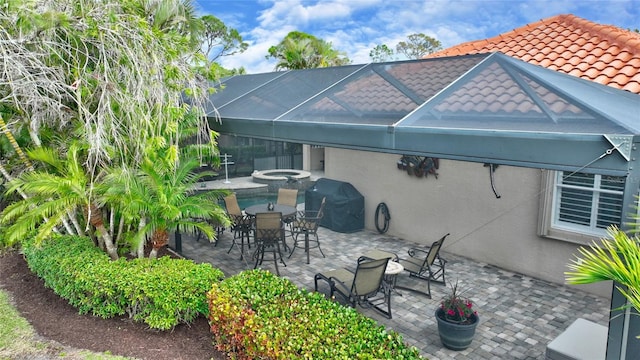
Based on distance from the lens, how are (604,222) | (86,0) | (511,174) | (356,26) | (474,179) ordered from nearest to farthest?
1. (86,0)
2. (604,222)
3. (511,174)
4. (474,179)
5. (356,26)

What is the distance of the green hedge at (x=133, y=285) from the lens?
21.0 ft

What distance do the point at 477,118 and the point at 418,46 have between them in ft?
162

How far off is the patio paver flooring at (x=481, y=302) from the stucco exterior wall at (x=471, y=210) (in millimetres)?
356

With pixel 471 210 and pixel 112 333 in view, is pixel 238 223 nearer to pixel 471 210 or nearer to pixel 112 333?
pixel 112 333

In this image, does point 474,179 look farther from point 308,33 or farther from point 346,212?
point 308,33

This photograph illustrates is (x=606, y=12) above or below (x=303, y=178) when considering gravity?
above

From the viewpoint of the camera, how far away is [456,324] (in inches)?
250

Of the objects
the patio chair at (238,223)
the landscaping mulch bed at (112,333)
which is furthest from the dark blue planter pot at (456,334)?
the patio chair at (238,223)

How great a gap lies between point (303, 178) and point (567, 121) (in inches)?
715

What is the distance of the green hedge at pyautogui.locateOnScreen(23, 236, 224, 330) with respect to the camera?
6.39 meters

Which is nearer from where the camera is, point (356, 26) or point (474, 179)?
point (474, 179)

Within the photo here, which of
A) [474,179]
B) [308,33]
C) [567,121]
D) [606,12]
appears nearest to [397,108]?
[567,121]

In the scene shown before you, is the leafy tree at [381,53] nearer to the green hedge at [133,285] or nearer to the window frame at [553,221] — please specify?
→ the window frame at [553,221]

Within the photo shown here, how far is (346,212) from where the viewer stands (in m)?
12.7
